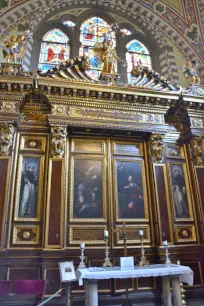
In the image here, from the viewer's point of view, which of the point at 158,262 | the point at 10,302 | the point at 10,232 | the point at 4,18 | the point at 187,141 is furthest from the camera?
the point at 4,18

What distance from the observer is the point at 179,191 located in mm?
7547

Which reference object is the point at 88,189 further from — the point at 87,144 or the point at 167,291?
the point at 167,291

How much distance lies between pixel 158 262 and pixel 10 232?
371 cm

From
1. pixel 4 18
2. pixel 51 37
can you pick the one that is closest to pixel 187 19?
pixel 51 37

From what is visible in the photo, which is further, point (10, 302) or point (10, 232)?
point (10, 232)

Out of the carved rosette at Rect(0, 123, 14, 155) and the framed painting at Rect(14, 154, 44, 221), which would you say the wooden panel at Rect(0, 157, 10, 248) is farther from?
the framed painting at Rect(14, 154, 44, 221)

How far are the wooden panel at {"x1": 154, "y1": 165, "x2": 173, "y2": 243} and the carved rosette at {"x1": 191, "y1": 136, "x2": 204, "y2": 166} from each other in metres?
1.08

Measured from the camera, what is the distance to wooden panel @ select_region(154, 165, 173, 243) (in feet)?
22.4

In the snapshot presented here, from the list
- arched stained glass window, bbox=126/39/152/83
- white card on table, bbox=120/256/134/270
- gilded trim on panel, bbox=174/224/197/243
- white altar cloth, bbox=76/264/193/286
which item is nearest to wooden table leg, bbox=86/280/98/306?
white altar cloth, bbox=76/264/193/286

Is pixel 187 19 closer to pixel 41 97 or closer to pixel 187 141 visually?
pixel 187 141

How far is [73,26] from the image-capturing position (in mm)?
11047

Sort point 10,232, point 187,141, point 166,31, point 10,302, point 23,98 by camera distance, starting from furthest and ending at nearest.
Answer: point 166,31 < point 187,141 < point 23,98 < point 10,232 < point 10,302

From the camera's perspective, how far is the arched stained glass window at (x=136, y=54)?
1085cm

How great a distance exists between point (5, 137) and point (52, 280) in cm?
359
